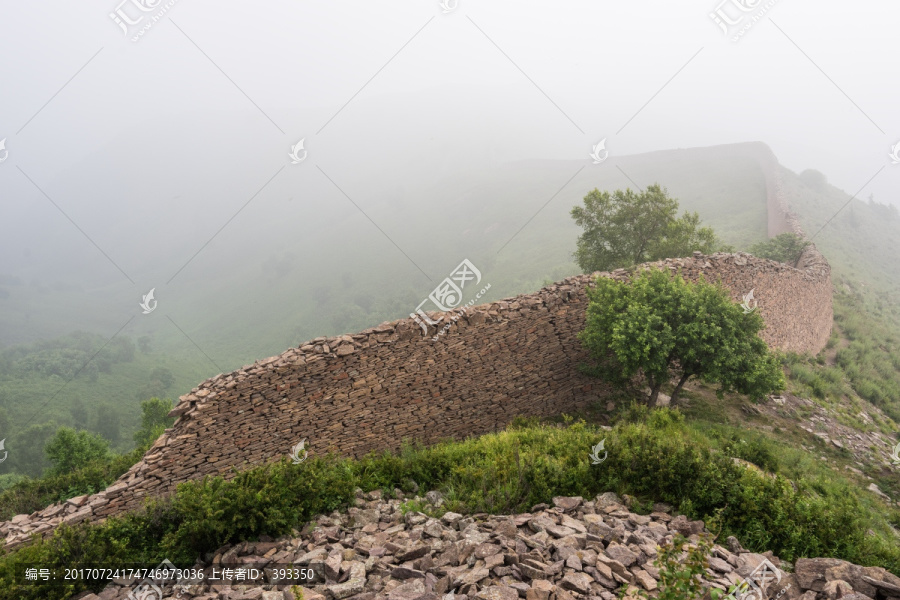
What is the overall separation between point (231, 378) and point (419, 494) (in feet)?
16.0

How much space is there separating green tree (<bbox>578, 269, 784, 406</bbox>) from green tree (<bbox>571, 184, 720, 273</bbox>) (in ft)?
32.4

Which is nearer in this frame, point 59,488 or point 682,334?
point 682,334

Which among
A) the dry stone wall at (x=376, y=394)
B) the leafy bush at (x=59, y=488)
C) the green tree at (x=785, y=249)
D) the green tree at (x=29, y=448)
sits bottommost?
A: the green tree at (x=29, y=448)

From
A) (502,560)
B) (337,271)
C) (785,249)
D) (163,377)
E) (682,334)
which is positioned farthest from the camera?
(337,271)

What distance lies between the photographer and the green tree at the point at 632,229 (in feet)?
74.2

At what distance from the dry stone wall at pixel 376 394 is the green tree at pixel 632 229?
6.11 metres

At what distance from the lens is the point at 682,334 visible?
A: 41.2 feet

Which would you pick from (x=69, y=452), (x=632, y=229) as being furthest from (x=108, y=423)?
(x=632, y=229)

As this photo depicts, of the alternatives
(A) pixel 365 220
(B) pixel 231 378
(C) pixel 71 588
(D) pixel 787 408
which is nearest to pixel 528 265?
(D) pixel 787 408

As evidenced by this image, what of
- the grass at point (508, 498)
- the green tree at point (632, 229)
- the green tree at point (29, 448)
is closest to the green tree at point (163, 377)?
the green tree at point (29, 448)

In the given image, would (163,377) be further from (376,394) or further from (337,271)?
(376,394)

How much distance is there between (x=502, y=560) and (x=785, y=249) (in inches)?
1254

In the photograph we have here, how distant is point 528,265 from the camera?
188 ft

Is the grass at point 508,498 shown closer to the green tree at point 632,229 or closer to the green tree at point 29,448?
the green tree at point 632,229
